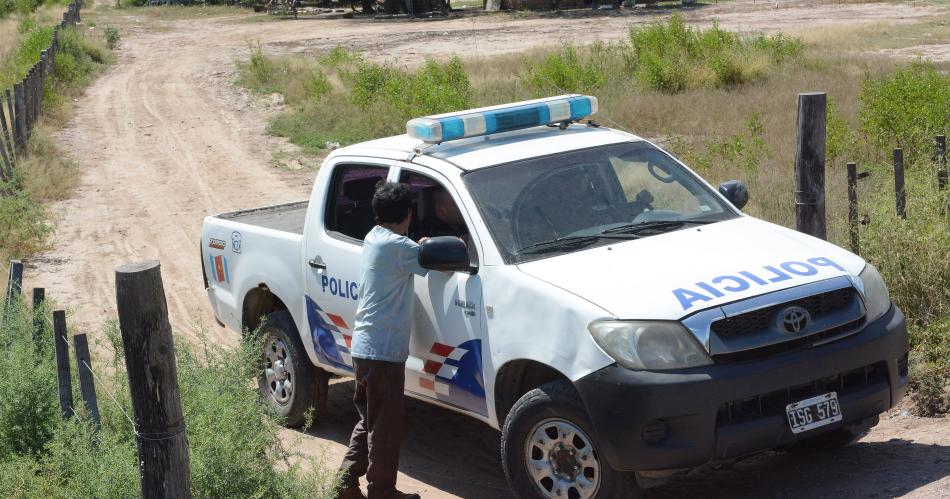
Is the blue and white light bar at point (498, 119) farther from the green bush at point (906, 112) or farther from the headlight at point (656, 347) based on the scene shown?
the green bush at point (906, 112)

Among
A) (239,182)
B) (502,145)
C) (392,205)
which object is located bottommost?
(239,182)

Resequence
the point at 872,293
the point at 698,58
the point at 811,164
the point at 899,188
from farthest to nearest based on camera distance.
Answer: the point at 698,58 < the point at 899,188 < the point at 811,164 < the point at 872,293

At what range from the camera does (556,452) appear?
5.01 meters

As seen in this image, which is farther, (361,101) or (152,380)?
(361,101)

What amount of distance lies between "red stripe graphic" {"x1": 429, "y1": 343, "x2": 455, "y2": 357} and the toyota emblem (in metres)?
1.67

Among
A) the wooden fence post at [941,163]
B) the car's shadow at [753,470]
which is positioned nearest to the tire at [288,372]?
the car's shadow at [753,470]

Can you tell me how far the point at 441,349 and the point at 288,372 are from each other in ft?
5.85

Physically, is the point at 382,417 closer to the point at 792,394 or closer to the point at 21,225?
the point at 792,394

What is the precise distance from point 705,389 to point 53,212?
40.4 ft

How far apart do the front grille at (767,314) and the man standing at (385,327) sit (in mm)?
1501

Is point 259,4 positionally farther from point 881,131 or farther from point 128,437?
point 128,437

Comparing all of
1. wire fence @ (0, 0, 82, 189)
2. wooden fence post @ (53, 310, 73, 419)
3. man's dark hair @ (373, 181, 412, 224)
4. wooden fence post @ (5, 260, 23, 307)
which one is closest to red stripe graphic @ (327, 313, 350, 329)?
man's dark hair @ (373, 181, 412, 224)

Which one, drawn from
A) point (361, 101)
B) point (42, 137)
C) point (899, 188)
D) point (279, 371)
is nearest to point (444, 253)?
point (279, 371)

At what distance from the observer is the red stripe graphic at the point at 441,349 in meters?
5.63
